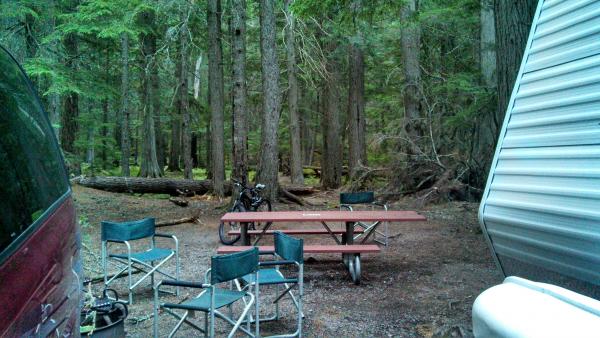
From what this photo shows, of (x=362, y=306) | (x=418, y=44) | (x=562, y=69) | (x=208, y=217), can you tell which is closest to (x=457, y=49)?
(x=418, y=44)

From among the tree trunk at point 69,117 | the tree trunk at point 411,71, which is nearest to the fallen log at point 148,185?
the tree trunk at point 69,117

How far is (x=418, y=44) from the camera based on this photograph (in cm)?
1368

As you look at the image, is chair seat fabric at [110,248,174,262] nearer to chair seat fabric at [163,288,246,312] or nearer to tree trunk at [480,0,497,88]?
chair seat fabric at [163,288,246,312]

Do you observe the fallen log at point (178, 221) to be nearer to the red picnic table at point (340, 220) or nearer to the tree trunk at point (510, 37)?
the red picnic table at point (340, 220)

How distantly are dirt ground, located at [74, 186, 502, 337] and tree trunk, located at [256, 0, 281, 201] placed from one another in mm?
1659

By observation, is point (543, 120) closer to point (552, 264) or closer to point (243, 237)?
point (552, 264)

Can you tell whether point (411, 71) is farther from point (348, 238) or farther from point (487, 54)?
point (348, 238)

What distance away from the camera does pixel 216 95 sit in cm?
1449

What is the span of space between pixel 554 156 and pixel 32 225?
230 cm

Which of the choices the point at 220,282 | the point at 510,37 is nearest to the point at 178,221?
the point at 220,282

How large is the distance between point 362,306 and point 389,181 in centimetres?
791

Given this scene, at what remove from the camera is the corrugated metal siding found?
2.13m

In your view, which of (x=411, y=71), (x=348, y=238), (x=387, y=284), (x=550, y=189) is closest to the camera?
(x=550, y=189)

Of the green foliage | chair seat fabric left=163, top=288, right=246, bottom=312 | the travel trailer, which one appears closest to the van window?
the travel trailer
